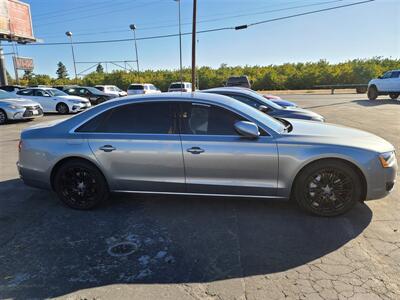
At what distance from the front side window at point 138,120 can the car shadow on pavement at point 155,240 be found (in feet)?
Answer: 3.55

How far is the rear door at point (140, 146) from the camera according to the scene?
12.8 ft

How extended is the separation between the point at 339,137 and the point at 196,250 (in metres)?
2.22

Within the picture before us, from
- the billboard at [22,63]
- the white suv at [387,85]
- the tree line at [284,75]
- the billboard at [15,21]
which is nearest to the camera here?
the white suv at [387,85]

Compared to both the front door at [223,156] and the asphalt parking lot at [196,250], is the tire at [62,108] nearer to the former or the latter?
the asphalt parking lot at [196,250]

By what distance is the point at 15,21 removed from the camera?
30.8 m

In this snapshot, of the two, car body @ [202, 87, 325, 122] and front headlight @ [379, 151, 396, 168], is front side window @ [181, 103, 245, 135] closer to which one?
front headlight @ [379, 151, 396, 168]

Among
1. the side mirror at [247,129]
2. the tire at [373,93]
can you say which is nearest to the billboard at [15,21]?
the tire at [373,93]

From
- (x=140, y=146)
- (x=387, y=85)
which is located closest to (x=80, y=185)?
(x=140, y=146)

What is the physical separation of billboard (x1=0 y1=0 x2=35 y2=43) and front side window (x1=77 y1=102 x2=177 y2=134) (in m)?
32.0

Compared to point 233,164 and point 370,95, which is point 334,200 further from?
point 370,95

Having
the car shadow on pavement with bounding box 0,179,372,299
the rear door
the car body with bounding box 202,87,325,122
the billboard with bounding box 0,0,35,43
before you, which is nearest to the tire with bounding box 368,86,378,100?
the car body with bounding box 202,87,325,122

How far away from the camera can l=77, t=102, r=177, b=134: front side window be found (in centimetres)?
400

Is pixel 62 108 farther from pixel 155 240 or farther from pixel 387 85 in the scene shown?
pixel 387 85

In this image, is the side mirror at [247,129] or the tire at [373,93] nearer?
the side mirror at [247,129]
